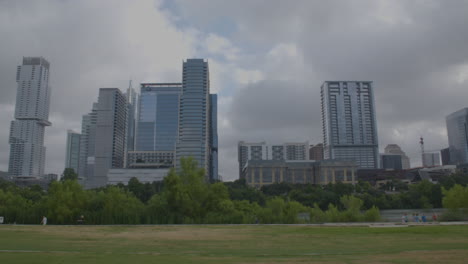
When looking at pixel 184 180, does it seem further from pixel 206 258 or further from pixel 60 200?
pixel 206 258

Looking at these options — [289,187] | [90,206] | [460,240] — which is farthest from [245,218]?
[289,187]

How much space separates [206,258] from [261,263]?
2.84 m

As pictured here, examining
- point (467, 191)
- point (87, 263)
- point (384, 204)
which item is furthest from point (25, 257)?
point (384, 204)

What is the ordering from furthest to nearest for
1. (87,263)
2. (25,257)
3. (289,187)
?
1. (289,187)
2. (25,257)
3. (87,263)

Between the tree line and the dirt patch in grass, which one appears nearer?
the dirt patch in grass

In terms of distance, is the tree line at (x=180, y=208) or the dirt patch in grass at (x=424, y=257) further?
the tree line at (x=180, y=208)

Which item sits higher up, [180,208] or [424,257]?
[180,208]

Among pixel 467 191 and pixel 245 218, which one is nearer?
pixel 245 218

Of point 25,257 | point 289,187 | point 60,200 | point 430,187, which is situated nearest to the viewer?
point 25,257

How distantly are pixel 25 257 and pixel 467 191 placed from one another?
219 feet

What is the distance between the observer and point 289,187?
160125 millimetres

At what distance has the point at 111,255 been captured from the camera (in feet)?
59.1

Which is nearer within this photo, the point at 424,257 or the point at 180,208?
the point at 424,257

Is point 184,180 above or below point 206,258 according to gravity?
above
